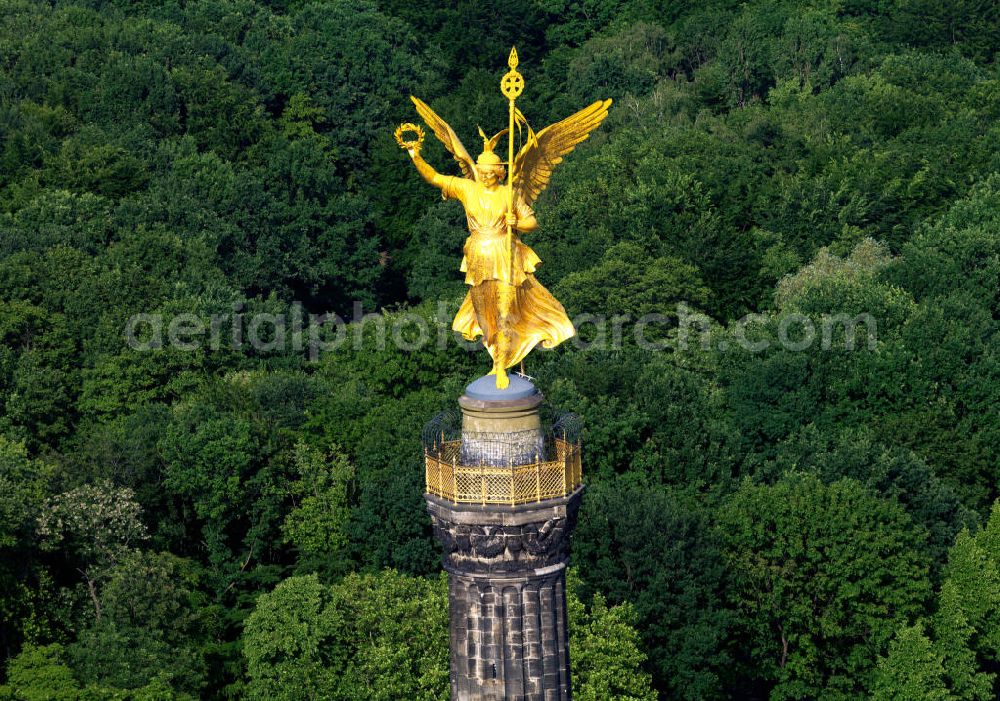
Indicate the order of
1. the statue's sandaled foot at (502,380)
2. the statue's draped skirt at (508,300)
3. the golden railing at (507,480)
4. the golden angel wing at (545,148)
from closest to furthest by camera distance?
the golden railing at (507,480) < the statue's sandaled foot at (502,380) < the statue's draped skirt at (508,300) < the golden angel wing at (545,148)

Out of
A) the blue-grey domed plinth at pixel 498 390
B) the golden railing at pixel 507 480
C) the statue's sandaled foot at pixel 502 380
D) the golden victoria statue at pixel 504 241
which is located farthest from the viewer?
the golden victoria statue at pixel 504 241

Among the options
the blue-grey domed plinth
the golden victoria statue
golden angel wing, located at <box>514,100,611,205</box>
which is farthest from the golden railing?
golden angel wing, located at <box>514,100,611,205</box>

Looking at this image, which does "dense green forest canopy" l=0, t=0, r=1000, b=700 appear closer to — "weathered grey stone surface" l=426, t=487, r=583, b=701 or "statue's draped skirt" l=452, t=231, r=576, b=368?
"weathered grey stone surface" l=426, t=487, r=583, b=701

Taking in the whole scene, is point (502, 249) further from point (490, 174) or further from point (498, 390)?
point (498, 390)

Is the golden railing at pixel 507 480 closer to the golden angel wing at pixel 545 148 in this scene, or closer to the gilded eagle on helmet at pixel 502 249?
the gilded eagle on helmet at pixel 502 249

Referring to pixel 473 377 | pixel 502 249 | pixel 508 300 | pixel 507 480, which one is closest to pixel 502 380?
pixel 508 300

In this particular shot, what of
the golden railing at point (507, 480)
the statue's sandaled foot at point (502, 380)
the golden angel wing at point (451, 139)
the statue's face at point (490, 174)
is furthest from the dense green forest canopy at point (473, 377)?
the statue's face at point (490, 174)

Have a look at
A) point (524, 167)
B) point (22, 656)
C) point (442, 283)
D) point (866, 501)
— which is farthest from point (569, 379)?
point (524, 167)
